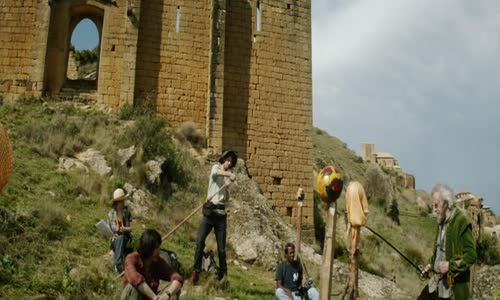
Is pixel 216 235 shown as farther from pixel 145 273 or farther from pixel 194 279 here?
pixel 145 273

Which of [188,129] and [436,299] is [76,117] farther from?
[436,299]

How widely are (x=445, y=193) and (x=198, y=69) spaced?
37.1 ft

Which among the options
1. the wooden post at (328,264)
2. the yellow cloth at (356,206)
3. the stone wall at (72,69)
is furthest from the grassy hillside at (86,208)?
the stone wall at (72,69)

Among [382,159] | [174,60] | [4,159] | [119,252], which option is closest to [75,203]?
[119,252]

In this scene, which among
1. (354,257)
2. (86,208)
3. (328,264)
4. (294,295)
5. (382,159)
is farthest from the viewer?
(382,159)

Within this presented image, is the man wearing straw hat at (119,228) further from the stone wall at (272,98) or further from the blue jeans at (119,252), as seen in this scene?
the stone wall at (272,98)

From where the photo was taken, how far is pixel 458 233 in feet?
15.7

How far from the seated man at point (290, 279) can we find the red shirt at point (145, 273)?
94.7 inches

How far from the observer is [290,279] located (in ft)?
21.9

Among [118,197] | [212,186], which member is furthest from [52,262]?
[212,186]

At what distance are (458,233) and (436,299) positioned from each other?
849 mm

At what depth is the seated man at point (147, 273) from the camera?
4270 millimetres

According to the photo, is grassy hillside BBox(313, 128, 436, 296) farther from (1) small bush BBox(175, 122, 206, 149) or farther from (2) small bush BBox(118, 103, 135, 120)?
(2) small bush BBox(118, 103, 135, 120)

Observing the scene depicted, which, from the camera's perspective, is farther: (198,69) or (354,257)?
(198,69)
